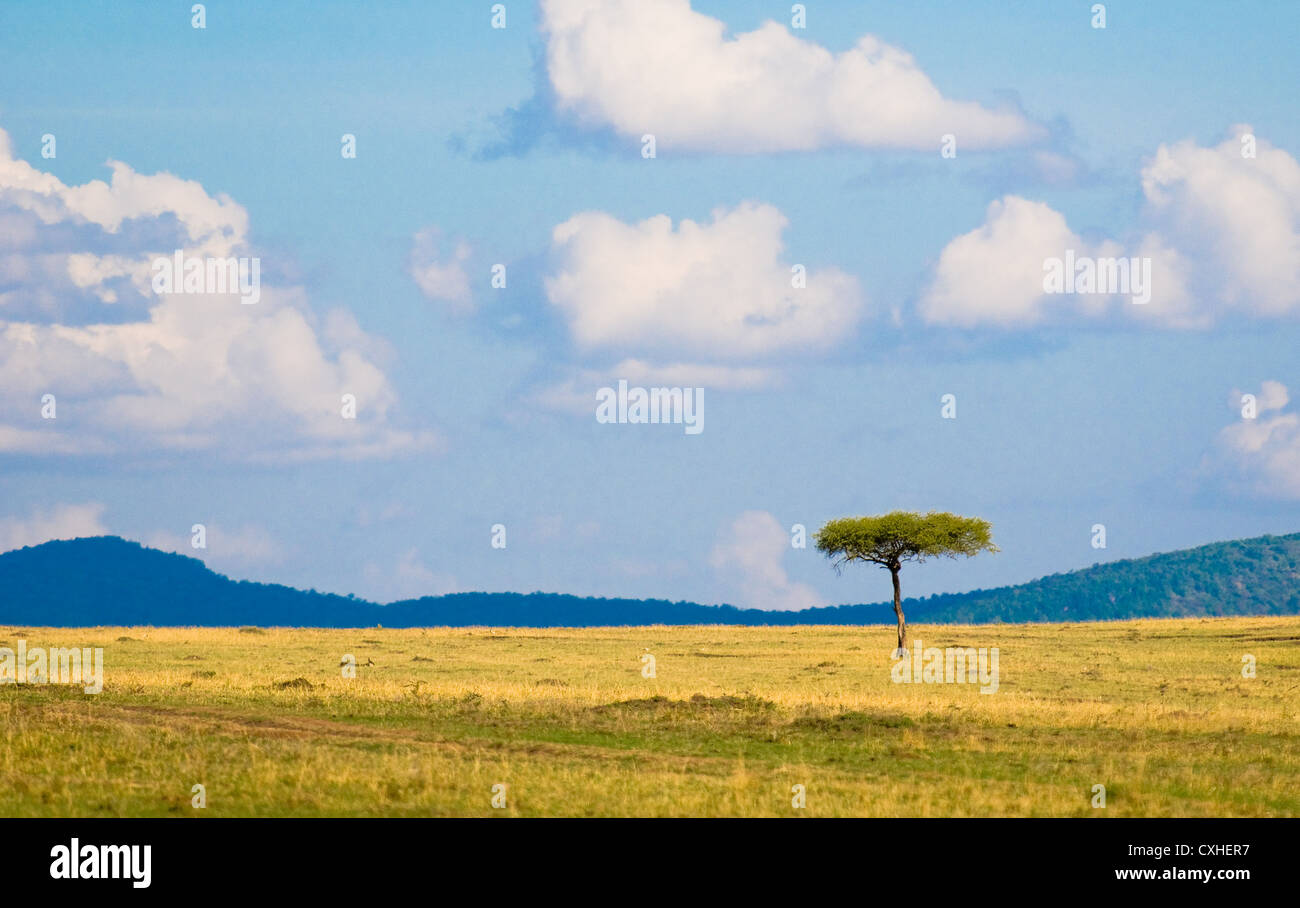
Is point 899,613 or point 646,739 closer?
point 646,739

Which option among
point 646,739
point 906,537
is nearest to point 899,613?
point 906,537

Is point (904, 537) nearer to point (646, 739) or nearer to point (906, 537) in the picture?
point (906, 537)

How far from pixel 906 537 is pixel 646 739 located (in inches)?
1894

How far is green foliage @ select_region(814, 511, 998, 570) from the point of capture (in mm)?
76938

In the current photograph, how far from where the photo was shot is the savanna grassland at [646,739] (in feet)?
72.9

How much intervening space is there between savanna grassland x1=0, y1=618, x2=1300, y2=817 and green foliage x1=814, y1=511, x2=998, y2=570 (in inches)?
673

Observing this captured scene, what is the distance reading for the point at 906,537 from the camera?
77.1 meters

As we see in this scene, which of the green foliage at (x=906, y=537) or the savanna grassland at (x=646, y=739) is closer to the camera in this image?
the savanna grassland at (x=646, y=739)

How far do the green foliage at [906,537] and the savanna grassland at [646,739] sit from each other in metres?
17.1

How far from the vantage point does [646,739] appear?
3106 cm

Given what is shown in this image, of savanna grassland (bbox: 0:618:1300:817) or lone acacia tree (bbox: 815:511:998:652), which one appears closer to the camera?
savanna grassland (bbox: 0:618:1300:817)

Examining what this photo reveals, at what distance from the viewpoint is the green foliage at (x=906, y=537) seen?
7694cm
